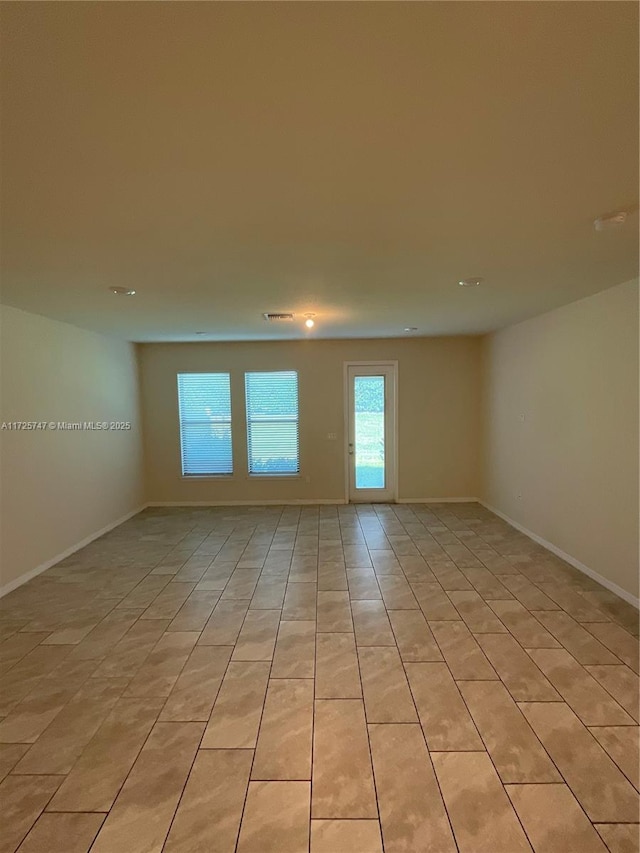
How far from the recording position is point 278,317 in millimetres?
4227

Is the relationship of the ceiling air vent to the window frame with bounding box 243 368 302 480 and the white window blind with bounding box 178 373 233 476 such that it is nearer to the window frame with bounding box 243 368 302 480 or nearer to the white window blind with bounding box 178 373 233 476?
the window frame with bounding box 243 368 302 480

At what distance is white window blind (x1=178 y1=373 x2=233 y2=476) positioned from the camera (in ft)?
20.6

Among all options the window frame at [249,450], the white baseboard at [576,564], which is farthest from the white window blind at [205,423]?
the white baseboard at [576,564]

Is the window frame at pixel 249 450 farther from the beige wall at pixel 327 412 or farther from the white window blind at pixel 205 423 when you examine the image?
the white window blind at pixel 205 423

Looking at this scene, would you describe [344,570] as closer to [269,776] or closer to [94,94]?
[269,776]

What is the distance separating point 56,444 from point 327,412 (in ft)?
11.6

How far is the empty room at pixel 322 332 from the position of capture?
107 centimetres

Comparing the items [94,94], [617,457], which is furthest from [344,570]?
[94,94]

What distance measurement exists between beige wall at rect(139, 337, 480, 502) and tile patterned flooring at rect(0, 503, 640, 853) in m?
2.49

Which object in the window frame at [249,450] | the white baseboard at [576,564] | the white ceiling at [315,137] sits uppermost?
the white ceiling at [315,137]

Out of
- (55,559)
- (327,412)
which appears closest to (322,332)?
(327,412)

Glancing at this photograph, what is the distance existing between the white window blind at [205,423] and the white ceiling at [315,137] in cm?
358

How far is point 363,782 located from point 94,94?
8.57 feet

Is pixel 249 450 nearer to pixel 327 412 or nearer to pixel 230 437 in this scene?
pixel 230 437
